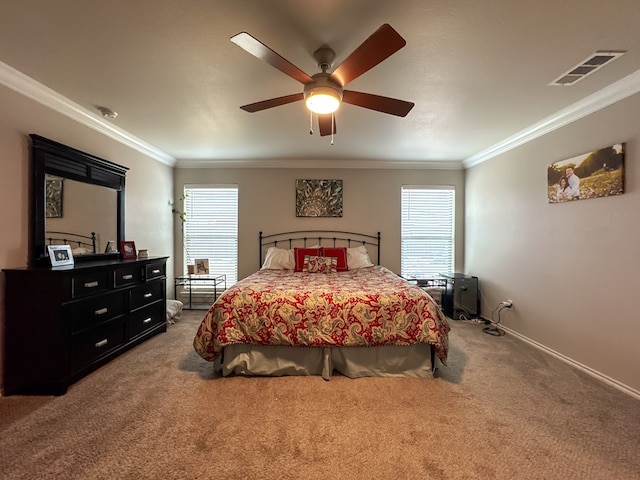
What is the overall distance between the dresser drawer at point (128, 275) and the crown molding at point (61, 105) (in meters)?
1.56

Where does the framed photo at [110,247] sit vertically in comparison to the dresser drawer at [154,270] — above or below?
above

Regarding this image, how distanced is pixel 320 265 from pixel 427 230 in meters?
2.15

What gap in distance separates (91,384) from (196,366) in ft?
2.60

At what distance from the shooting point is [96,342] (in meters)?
2.57

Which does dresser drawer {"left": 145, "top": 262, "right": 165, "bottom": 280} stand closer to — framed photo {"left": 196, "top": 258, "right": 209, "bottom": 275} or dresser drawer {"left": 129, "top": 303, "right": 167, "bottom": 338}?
dresser drawer {"left": 129, "top": 303, "right": 167, "bottom": 338}

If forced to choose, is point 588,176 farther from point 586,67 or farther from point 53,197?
point 53,197

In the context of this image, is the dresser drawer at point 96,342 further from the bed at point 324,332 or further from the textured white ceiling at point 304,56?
the textured white ceiling at point 304,56

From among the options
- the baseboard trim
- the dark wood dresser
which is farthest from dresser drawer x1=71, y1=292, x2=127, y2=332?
the baseboard trim

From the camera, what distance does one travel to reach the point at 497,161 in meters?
4.04

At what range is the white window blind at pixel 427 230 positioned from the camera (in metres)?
4.98

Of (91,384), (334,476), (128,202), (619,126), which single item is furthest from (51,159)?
(619,126)

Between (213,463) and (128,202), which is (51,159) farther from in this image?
(213,463)

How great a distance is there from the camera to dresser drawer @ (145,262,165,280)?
331 cm

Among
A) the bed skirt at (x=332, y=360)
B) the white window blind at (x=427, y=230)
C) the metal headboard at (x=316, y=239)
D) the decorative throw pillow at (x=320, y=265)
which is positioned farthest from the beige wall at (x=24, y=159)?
the white window blind at (x=427, y=230)
